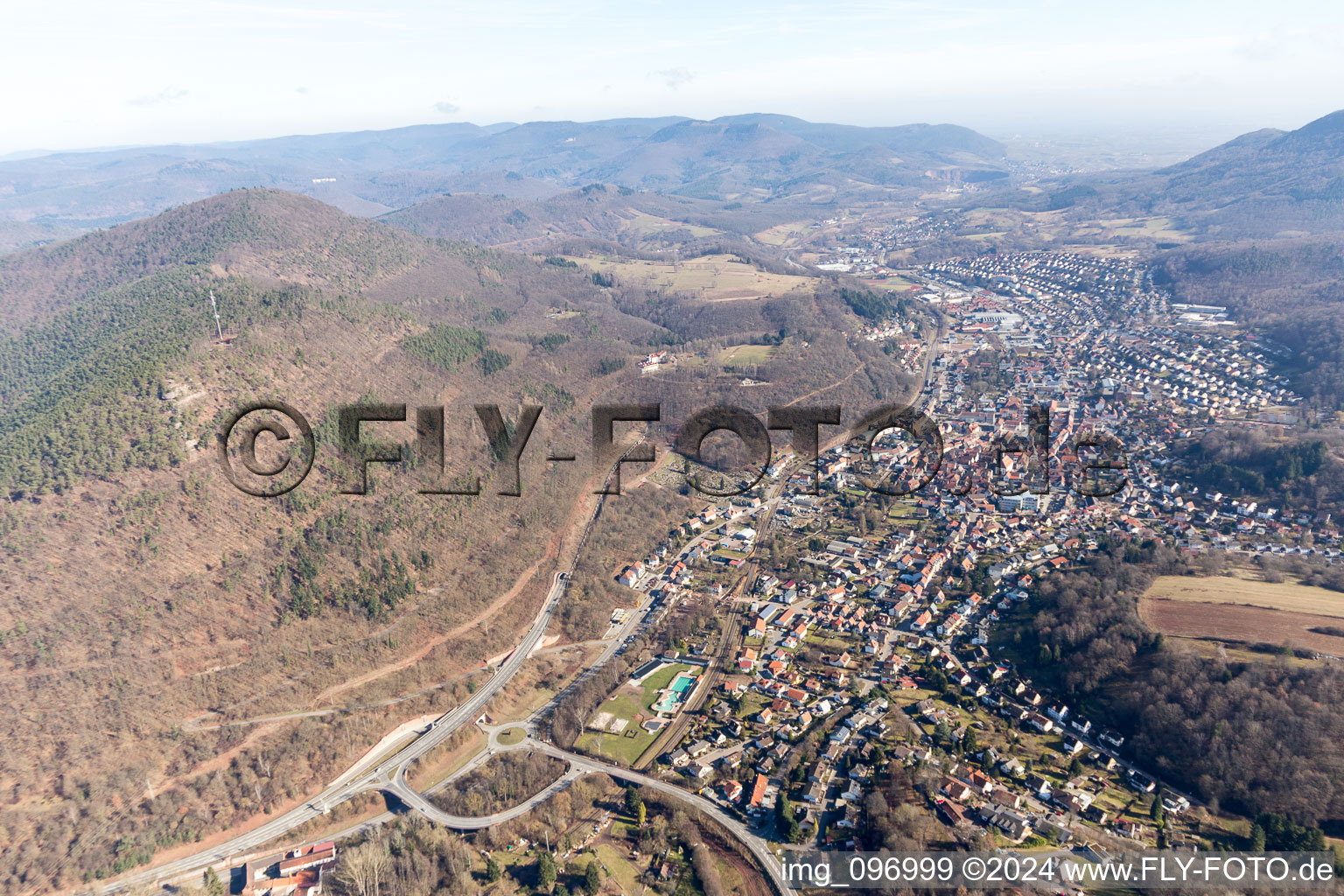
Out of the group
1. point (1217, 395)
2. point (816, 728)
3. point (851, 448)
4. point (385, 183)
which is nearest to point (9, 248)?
point (385, 183)

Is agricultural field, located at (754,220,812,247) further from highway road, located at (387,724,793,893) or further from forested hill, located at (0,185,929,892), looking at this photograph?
highway road, located at (387,724,793,893)

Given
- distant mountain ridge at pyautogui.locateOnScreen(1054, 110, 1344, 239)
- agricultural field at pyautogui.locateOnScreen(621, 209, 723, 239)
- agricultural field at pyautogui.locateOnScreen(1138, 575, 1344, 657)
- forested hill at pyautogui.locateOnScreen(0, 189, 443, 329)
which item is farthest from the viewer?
agricultural field at pyautogui.locateOnScreen(621, 209, 723, 239)

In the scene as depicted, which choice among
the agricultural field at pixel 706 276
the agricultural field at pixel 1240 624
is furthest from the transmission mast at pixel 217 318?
the agricultural field at pixel 706 276

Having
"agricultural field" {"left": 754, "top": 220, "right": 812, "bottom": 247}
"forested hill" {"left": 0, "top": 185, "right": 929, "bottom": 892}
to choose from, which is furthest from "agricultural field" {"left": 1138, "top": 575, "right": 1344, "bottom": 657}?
"agricultural field" {"left": 754, "top": 220, "right": 812, "bottom": 247}

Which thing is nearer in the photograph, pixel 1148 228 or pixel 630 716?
pixel 630 716

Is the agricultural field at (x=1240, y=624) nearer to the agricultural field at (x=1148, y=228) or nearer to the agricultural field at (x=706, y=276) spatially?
the agricultural field at (x=706, y=276)

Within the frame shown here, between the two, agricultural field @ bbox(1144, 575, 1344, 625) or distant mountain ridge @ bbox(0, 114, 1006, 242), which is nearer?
agricultural field @ bbox(1144, 575, 1344, 625)

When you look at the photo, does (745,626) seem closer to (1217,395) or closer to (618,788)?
(618,788)

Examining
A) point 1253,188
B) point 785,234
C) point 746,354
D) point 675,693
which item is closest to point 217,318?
point 675,693

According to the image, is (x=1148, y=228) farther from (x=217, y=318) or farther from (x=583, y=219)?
(x=217, y=318)
